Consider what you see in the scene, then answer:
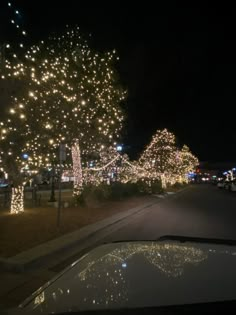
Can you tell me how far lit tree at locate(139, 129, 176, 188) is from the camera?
56656mm

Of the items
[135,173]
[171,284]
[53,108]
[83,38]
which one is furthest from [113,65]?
[135,173]

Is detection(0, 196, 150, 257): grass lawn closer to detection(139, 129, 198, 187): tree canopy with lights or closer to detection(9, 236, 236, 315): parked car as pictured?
detection(9, 236, 236, 315): parked car

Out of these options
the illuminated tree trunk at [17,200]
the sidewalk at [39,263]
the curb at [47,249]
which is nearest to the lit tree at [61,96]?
the illuminated tree trunk at [17,200]

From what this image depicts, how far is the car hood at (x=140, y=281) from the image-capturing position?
10.1 ft

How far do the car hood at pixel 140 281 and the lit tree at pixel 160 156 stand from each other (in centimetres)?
4971

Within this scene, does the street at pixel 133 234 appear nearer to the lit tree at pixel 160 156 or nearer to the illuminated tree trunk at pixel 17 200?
the illuminated tree trunk at pixel 17 200

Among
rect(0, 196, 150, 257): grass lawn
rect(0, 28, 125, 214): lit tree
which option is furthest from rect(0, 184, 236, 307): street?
rect(0, 28, 125, 214): lit tree

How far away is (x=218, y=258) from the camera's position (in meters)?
4.50

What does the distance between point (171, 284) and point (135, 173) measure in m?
44.5

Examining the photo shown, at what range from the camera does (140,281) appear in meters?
3.61

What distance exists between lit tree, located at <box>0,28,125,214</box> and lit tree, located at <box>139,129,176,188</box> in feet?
114

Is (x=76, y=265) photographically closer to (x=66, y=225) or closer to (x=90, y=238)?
(x=90, y=238)

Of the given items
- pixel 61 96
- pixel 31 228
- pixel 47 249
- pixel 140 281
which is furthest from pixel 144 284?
pixel 61 96

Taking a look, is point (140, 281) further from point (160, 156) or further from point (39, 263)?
point (160, 156)
